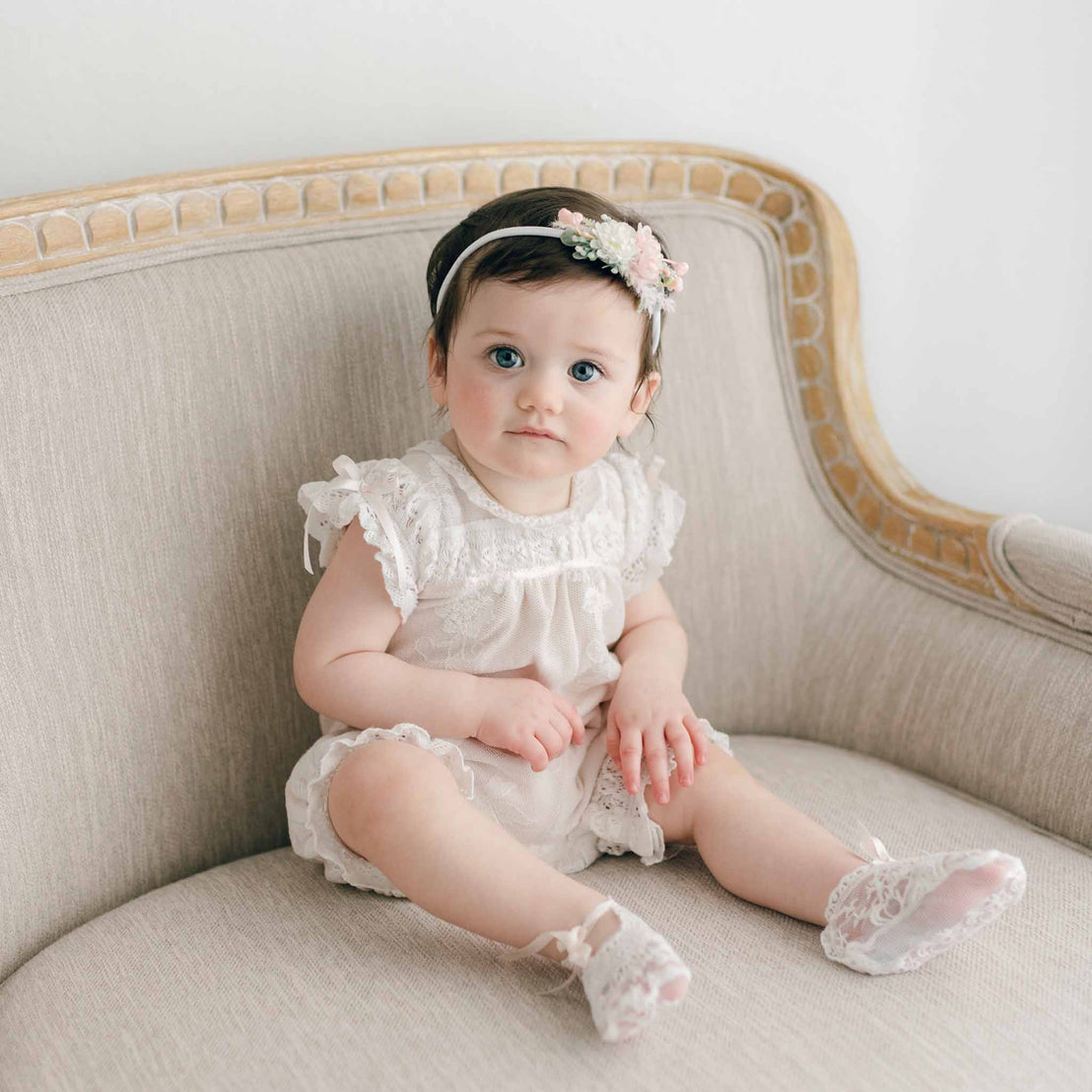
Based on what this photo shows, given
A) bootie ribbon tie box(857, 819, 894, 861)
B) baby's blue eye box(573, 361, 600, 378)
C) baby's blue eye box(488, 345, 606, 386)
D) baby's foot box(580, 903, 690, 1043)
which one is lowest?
bootie ribbon tie box(857, 819, 894, 861)

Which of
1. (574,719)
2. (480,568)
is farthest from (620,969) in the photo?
(480,568)

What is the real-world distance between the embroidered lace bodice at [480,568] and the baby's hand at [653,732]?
2.3 inches

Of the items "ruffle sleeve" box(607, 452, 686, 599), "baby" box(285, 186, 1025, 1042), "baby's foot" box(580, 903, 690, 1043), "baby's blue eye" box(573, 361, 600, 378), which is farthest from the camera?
"ruffle sleeve" box(607, 452, 686, 599)

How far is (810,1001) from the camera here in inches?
36.6

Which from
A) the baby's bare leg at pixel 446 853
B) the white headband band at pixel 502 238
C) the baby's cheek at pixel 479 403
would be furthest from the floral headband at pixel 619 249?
the baby's bare leg at pixel 446 853

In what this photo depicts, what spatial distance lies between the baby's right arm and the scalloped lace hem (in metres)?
0.02

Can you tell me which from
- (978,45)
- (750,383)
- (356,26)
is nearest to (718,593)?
(750,383)

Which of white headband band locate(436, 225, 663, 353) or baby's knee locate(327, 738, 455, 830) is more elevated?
white headband band locate(436, 225, 663, 353)

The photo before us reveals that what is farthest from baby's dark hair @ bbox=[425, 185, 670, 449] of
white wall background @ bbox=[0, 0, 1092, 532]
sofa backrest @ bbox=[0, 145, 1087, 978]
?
white wall background @ bbox=[0, 0, 1092, 532]

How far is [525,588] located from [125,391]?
1.41 feet

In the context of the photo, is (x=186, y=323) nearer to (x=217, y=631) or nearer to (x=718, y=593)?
(x=217, y=631)

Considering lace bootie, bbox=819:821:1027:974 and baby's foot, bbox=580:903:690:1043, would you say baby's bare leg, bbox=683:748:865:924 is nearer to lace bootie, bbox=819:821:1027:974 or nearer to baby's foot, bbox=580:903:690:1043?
lace bootie, bbox=819:821:1027:974

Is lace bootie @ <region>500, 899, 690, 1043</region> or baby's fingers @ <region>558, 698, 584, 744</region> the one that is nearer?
lace bootie @ <region>500, 899, 690, 1043</region>

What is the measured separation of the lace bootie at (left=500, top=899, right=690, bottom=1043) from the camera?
0.86 metres
